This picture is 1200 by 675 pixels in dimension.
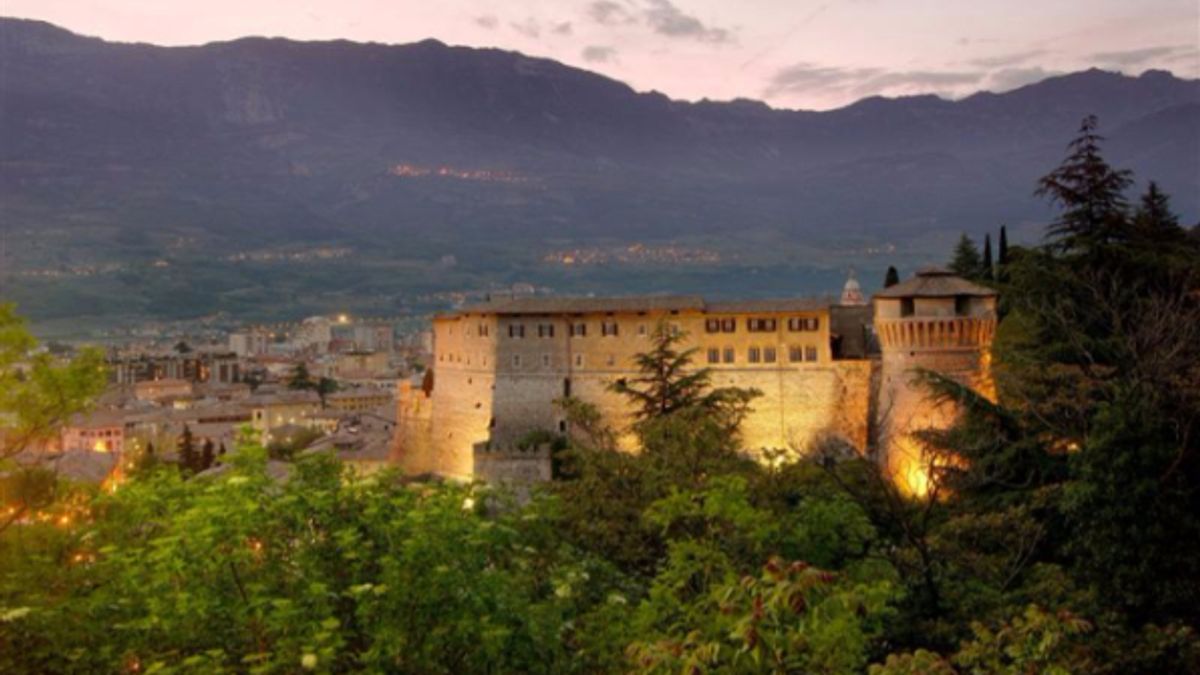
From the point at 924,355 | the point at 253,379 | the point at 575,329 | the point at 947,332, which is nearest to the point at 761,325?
the point at 575,329

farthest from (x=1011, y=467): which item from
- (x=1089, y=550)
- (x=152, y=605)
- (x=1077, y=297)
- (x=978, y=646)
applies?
(x=152, y=605)

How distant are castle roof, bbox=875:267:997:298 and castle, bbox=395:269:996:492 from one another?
0.16 meters

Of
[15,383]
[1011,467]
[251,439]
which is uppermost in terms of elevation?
[15,383]

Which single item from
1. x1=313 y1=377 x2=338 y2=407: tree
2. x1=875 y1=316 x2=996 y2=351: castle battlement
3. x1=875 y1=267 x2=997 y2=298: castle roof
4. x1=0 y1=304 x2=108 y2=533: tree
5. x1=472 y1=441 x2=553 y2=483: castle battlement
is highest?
x1=875 y1=267 x2=997 y2=298: castle roof

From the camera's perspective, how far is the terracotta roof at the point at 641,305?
48.1 m

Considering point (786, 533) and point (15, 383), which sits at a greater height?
point (15, 383)

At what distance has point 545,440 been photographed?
47562mm

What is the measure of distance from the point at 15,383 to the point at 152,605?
372cm

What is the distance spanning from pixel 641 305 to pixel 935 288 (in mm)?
14103

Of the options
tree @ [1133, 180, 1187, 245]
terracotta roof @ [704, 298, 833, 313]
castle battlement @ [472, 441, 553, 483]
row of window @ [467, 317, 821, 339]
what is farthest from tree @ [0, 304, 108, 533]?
terracotta roof @ [704, 298, 833, 313]

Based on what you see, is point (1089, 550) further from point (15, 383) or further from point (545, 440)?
point (545, 440)

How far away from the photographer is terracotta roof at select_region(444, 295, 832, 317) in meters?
48.1

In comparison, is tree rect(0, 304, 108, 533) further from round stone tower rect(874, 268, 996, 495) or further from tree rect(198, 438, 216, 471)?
tree rect(198, 438, 216, 471)

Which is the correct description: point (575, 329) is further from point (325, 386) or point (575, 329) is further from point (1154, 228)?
point (325, 386)
